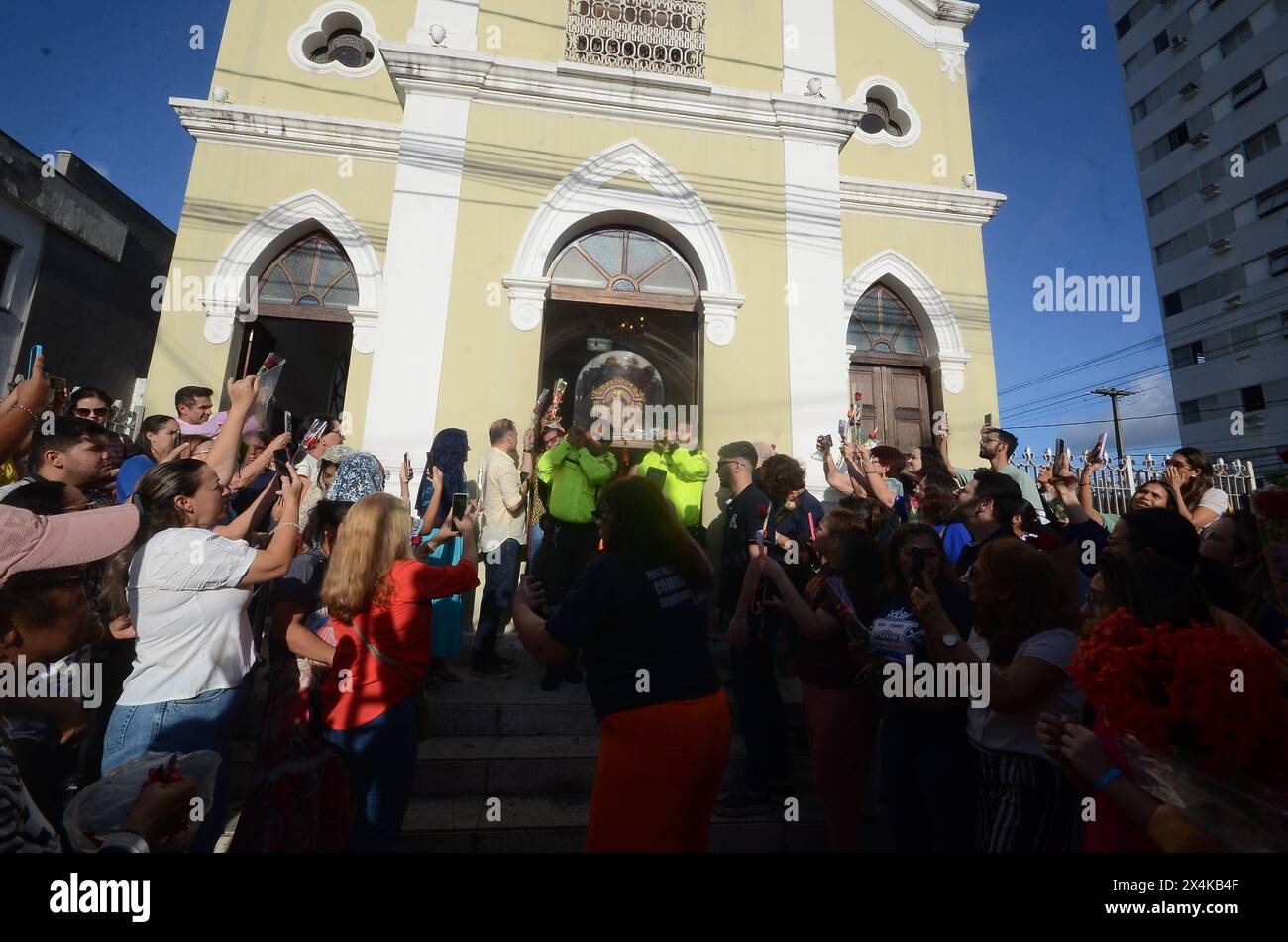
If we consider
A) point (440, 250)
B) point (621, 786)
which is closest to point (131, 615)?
point (621, 786)

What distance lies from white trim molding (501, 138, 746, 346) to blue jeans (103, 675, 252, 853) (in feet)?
17.4

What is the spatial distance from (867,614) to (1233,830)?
1.56 metres

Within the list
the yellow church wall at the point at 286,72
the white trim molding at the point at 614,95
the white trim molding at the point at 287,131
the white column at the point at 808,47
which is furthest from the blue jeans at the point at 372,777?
the white column at the point at 808,47

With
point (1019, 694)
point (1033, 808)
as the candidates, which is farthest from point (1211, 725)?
point (1033, 808)

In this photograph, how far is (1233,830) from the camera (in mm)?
1401

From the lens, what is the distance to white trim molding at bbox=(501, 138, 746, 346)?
22.9 feet

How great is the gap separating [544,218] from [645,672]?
20.7ft

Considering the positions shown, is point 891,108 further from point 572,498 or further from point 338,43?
point 572,498

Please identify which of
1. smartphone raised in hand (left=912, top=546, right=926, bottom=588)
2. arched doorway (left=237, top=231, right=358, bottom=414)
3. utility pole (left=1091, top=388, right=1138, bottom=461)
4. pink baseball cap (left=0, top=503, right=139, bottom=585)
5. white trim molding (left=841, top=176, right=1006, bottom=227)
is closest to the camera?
pink baseball cap (left=0, top=503, right=139, bottom=585)

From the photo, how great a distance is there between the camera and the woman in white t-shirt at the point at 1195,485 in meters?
3.94

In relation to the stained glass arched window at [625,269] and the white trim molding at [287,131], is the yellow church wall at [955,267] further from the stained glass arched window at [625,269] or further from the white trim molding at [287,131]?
the white trim molding at [287,131]

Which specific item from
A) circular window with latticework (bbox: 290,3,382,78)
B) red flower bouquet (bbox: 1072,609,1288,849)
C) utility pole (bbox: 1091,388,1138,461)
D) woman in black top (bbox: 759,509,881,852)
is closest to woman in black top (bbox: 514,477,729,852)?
A: woman in black top (bbox: 759,509,881,852)

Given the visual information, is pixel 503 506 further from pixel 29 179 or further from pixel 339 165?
pixel 29 179

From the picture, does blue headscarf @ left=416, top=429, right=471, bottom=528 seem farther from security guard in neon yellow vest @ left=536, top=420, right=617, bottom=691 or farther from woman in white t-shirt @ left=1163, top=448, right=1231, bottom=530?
woman in white t-shirt @ left=1163, top=448, right=1231, bottom=530
